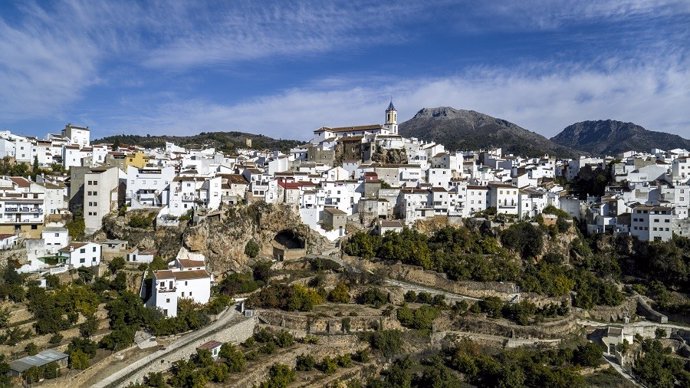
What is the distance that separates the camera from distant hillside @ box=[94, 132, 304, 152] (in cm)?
7488

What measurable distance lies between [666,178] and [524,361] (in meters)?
29.2

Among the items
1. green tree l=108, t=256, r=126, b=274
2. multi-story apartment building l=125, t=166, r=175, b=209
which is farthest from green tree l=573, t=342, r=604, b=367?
multi-story apartment building l=125, t=166, r=175, b=209

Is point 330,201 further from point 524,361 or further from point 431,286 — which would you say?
point 524,361

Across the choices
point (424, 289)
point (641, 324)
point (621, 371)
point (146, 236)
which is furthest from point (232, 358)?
point (641, 324)

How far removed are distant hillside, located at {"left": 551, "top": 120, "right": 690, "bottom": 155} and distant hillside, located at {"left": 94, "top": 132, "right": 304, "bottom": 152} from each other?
223ft

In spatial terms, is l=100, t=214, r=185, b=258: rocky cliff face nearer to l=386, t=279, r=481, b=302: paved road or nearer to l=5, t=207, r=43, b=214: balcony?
l=5, t=207, r=43, b=214: balcony

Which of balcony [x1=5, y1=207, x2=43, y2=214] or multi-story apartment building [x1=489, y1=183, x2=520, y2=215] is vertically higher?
multi-story apartment building [x1=489, y1=183, x2=520, y2=215]

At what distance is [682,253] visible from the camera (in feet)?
120

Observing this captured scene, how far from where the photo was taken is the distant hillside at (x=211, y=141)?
246 ft

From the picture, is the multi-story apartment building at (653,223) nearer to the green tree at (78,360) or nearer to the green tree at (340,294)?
the green tree at (340,294)

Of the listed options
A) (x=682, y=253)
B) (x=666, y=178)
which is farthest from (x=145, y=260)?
(x=666, y=178)

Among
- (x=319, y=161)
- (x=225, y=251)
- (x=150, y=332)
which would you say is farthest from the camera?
(x=319, y=161)

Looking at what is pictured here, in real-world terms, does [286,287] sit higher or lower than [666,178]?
lower

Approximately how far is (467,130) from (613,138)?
39673mm
